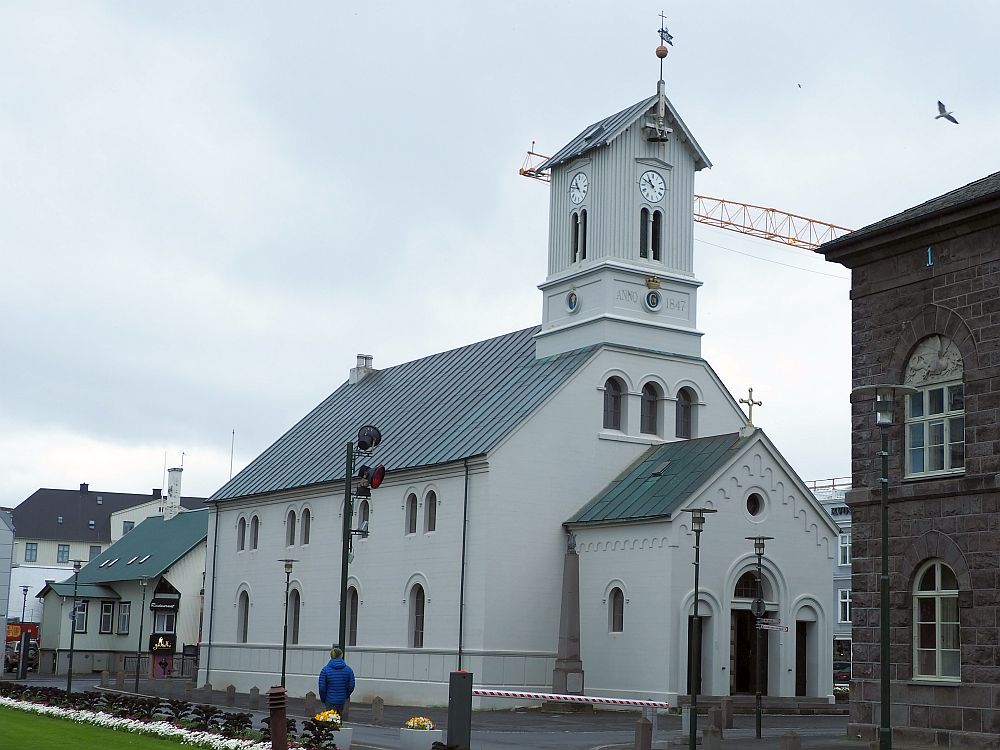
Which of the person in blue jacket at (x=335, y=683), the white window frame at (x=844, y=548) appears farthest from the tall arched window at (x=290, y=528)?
the white window frame at (x=844, y=548)

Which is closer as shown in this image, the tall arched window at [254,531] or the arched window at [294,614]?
the arched window at [294,614]

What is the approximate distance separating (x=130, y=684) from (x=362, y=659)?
488 inches

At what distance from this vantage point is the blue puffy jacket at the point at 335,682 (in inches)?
1050

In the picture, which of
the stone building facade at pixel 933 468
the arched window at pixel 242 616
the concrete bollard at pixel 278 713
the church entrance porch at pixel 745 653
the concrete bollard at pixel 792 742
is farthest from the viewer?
the arched window at pixel 242 616

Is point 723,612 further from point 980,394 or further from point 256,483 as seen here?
point 256,483

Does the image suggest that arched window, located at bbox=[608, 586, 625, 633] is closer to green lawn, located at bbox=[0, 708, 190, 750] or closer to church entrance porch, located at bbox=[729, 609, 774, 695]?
church entrance porch, located at bbox=[729, 609, 774, 695]

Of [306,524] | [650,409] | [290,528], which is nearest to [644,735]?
[650,409]

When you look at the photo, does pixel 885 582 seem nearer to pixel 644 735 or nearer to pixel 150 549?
pixel 644 735

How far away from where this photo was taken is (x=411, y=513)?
4934 cm

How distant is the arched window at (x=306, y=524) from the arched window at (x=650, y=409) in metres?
14.4

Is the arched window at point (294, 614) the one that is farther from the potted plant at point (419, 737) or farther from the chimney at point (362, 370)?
the potted plant at point (419, 737)

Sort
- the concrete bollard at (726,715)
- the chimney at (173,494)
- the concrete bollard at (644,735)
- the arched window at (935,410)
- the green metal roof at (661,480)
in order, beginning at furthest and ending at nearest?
the chimney at (173,494)
the green metal roof at (661,480)
the concrete bollard at (726,715)
the arched window at (935,410)
the concrete bollard at (644,735)

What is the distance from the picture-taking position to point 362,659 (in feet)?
164

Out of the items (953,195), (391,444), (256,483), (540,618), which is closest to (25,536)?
(256,483)
